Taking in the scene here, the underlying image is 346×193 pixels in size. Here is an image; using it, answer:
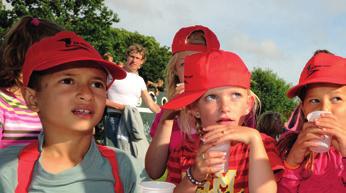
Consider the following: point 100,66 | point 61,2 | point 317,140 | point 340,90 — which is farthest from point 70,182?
point 61,2

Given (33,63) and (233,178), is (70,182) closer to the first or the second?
(33,63)

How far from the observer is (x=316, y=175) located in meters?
2.86

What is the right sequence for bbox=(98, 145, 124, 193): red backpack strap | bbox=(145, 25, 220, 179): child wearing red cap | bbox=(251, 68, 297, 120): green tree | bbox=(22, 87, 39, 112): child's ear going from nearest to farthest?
bbox=(98, 145, 124, 193): red backpack strap, bbox=(22, 87, 39, 112): child's ear, bbox=(145, 25, 220, 179): child wearing red cap, bbox=(251, 68, 297, 120): green tree

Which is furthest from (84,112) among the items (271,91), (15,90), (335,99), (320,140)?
(271,91)

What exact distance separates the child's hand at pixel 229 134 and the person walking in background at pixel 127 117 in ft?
17.1

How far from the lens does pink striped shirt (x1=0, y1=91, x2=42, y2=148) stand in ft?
12.2

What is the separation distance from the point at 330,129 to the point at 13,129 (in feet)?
8.00

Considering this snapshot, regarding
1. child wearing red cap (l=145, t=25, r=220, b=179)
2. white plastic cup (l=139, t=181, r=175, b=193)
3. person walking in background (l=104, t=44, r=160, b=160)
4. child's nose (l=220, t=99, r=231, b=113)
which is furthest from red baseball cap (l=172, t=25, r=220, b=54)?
person walking in background (l=104, t=44, r=160, b=160)

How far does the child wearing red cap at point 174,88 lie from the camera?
132 inches

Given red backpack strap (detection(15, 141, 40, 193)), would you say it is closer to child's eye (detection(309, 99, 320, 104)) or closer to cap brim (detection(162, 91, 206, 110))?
cap brim (detection(162, 91, 206, 110))

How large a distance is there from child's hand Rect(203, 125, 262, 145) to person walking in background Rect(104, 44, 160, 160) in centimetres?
521

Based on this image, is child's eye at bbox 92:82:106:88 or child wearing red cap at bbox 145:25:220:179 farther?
child wearing red cap at bbox 145:25:220:179

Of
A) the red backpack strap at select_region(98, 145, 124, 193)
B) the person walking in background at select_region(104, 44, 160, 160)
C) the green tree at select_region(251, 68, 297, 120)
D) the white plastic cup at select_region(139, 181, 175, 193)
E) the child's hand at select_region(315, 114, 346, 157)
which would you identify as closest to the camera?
the white plastic cup at select_region(139, 181, 175, 193)

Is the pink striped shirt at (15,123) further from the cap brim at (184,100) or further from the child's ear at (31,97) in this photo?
the cap brim at (184,100)
